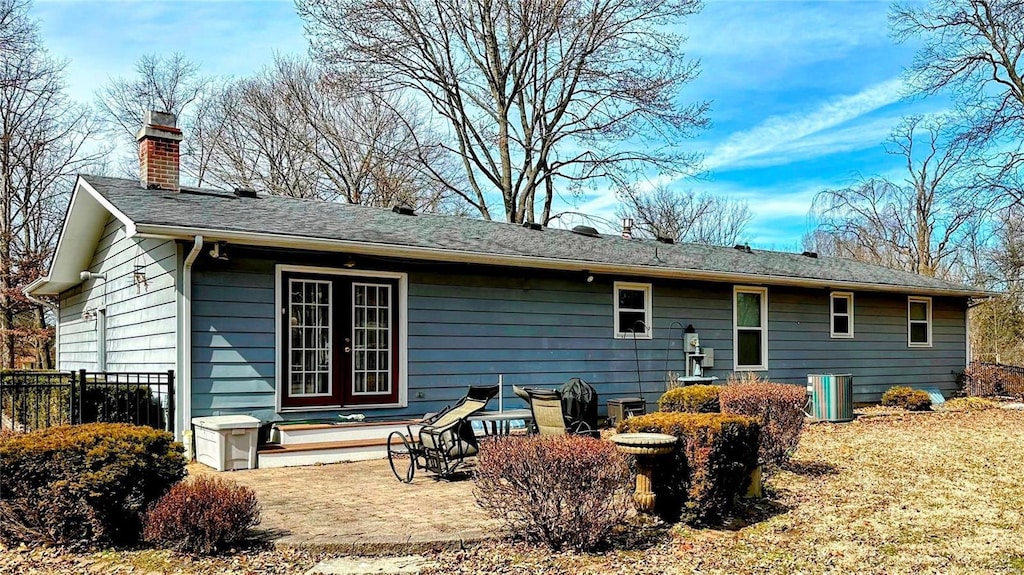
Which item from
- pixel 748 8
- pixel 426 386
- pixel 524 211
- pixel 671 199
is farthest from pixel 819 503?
pixel 671 199

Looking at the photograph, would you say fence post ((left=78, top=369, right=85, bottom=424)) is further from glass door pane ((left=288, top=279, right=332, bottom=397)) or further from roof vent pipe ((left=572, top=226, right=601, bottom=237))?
roof vent pipe ((left=572, top=226, right=601, bottom=237))

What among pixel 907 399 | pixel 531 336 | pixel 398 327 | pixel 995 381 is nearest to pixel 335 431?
pixel 398 327

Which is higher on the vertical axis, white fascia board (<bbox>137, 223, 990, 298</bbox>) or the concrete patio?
white fascia board (<bbox>137, 223, 990, 298</bbox>)

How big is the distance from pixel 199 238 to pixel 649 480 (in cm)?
543

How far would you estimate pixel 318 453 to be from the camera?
841cm

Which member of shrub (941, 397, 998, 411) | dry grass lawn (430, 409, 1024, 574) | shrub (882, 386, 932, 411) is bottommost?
shrub (941, 397, 998, 411)

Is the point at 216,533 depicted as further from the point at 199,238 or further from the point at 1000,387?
the point at 1000,387

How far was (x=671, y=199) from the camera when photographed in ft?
109

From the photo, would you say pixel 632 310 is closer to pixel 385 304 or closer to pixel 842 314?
pixel 385 304

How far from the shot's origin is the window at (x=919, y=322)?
16516mm

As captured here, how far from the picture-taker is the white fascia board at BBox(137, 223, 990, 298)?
325 inches

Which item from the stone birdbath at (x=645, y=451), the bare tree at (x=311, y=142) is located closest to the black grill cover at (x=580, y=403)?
the stone birdbath at (x=645, y=451)

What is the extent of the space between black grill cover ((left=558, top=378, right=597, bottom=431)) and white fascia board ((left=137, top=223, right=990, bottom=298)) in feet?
6.77

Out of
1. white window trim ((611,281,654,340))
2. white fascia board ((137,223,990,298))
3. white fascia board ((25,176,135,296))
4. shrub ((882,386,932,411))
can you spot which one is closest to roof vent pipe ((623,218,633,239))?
white fascia board ((137,223,990,298))
